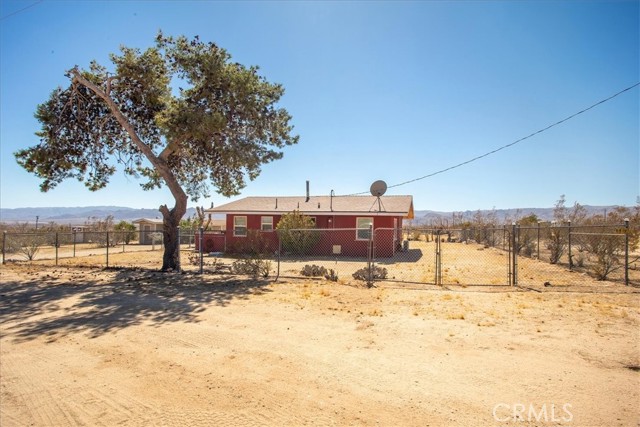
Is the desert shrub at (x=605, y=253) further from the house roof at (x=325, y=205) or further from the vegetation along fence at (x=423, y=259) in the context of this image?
the house roof at (x=325, y=205)

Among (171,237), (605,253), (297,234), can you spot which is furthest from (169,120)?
(605,253)

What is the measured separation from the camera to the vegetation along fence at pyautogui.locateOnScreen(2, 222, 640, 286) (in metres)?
13.4

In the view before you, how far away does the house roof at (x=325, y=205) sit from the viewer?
2325cm

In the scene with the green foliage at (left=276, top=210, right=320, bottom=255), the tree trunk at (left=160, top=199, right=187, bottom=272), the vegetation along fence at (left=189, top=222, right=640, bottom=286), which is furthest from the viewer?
the green foliage at (left=276, top=210, right=320, bottom=255)

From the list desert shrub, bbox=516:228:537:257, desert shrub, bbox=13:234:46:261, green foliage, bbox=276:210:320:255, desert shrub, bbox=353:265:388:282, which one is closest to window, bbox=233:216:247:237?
green foliage, bbox=276:210:320:255

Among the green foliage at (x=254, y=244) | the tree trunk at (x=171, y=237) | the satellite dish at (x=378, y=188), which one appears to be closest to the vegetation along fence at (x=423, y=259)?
the green foliage at (x=254, y=244)

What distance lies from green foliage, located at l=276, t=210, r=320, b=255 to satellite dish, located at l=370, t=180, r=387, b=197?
4.45 m

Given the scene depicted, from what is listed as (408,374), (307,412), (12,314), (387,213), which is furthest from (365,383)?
(387,213)

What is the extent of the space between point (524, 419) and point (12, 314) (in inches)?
405

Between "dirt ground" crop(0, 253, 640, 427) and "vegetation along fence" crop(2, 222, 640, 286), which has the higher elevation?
"vegetation along fence" crop(2, 222, 640, 286)

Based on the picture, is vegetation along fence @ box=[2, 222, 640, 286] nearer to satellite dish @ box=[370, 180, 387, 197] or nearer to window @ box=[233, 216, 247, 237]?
window @ box=[233, 216, 247, 237]

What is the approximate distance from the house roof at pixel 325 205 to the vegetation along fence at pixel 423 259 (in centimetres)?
→ 149

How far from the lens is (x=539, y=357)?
5.80 m

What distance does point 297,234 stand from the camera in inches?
915
